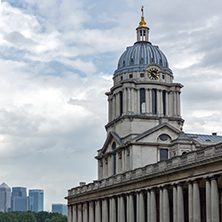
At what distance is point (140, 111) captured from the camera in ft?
390

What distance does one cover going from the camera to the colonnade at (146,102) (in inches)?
4658

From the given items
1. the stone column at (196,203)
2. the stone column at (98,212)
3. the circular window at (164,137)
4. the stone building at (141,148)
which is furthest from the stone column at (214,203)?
the circular window at (164,137)

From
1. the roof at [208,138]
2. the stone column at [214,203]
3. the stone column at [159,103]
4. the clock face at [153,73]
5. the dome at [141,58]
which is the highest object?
the dome at [141,58]

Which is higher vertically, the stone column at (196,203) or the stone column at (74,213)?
the stone column at (74,213)

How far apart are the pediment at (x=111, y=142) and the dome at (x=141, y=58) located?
13.8 meters

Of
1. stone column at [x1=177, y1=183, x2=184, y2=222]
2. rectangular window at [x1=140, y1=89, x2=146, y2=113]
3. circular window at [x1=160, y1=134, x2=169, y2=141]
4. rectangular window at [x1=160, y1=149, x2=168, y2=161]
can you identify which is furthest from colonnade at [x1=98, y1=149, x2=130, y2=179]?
stone column at [x1=177, y1=183, x2=184, y2=222]

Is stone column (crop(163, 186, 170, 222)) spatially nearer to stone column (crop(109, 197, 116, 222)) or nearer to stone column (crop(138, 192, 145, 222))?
stone column (crop(138, 192, 145, 222))

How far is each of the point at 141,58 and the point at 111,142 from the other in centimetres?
1787

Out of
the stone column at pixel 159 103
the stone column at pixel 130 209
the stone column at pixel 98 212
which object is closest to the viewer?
the stone column at pixel 130 209

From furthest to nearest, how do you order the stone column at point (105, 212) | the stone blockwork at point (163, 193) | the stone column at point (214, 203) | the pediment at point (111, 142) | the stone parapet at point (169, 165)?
1. the pediment at point (111, 142)
2. the stone column at point (105, 212)
3. the stone blockwork at point (163, 193)
4. the stone parapet at point (169, 165)
5. the stone column at point (214, 203)

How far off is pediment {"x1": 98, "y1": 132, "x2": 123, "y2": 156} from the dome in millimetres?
13848

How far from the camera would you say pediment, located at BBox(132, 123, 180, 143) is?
11075 centimetres

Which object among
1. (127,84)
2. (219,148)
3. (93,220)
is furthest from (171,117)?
(219,148)

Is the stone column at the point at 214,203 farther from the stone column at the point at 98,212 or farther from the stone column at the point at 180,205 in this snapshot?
the stone column at the point at 98,212
